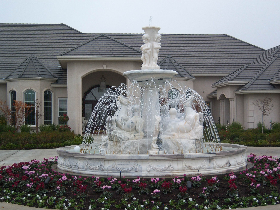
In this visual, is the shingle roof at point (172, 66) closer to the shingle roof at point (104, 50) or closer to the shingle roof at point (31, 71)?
the shingle roof at point (104, 50)

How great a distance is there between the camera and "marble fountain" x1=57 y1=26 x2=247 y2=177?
9523 millimetres

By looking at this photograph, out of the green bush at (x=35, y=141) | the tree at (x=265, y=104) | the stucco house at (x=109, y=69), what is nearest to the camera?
the green bush at (x=35, y=141)

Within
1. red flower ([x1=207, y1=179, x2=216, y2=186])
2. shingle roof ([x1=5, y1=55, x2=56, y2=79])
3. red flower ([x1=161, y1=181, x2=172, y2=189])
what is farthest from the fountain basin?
shingle roof ([x1=5, y1=55, x2=56, y2=79])

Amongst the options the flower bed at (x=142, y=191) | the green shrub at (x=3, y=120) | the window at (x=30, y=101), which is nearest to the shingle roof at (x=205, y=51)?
the window at (x=30, y=101)

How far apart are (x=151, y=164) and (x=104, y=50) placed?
15.3 meters

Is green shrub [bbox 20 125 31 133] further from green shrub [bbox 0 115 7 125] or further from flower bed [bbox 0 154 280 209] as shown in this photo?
flower bed [bbox 0 154 280 209]

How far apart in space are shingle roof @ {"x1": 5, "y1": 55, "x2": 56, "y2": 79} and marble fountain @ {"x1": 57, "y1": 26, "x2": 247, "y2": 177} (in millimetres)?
13750

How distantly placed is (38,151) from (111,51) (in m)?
8.74

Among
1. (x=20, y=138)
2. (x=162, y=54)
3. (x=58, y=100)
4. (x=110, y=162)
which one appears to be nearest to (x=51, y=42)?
(x=58, y=100)

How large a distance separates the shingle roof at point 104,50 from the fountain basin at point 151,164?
13.9m

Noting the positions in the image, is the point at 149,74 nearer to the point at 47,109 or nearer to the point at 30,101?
the point at 30,101

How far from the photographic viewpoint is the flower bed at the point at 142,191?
7.81 metres

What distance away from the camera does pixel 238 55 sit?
30.2 metres

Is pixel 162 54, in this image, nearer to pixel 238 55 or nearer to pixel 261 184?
pixel 238 55
